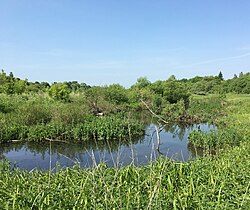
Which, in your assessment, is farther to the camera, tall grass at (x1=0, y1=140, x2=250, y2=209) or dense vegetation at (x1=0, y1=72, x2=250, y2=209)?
dense vegetation at (x1=0, y1=72, x2=250, y2=209)

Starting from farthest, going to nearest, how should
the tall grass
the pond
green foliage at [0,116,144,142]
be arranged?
1. green foliage at [0,116,144,142]
2. the pond
3. the tall grass

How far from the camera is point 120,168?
4238 millimetres

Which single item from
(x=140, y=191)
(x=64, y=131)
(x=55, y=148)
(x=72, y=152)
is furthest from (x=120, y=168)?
(x=64, y=131)

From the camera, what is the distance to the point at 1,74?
21250 millimetres

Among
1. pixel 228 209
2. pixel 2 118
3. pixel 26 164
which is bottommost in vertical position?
pixel 26 164

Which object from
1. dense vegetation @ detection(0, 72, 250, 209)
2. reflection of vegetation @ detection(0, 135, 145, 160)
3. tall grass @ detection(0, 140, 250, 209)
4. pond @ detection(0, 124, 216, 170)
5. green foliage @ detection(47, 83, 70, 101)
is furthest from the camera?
green foliage @ detection(47, 83, 70, 101)

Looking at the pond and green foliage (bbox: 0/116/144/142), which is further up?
green foliage (bbox: 0/116/144/142)

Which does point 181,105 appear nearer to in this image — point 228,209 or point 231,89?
point 228,209

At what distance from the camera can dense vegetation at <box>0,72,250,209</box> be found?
2766mm

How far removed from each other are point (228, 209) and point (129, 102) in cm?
2369

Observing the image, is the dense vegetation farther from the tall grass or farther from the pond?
the pond

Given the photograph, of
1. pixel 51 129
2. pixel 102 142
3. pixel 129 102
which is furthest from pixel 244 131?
pixel 129 102

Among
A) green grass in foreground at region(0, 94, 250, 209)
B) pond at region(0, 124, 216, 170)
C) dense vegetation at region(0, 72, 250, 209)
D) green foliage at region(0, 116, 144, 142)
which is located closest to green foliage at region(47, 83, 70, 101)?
dense vegetation at region(0, 72, 250, 209)

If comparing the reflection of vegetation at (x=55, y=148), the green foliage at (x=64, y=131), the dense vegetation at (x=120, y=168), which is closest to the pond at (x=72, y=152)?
the reflection of vegetation at (x=55, y=148)
